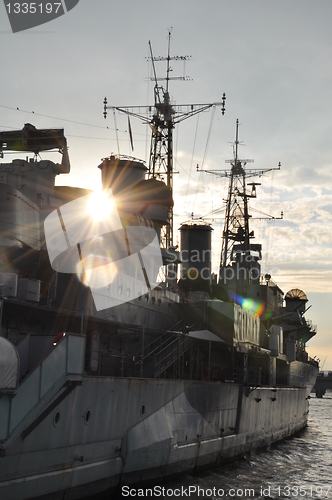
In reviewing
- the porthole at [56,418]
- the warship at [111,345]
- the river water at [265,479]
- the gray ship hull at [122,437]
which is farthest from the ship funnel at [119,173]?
the porthole at [56,418]

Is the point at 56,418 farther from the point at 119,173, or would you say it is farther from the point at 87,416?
the point at 119,173

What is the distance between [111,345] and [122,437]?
12.8 ft

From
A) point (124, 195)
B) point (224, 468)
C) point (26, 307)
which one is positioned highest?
point (124, 195)

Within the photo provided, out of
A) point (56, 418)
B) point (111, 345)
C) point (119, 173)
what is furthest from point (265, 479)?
point (119, 173)

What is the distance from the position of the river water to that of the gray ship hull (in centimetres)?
54

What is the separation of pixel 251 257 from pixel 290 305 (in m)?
15.1

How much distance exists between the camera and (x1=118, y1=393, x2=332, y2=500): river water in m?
18.3

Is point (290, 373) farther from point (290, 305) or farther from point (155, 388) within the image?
point (155, 388)

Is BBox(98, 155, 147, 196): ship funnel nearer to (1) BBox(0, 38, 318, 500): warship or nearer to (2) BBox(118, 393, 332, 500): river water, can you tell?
(1) BBox(0, 38, 318, 500): warship

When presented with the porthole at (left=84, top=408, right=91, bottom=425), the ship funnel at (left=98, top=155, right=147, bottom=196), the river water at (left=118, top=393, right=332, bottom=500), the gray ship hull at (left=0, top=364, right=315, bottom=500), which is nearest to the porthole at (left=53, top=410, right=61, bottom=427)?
the gray ship hull at (left=0, top=364, right=315, bottom=500)

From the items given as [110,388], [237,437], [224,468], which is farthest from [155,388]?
[237,437]

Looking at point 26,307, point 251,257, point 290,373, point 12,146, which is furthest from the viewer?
point 251,257

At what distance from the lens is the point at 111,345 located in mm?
19734

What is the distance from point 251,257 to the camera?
142 ft
